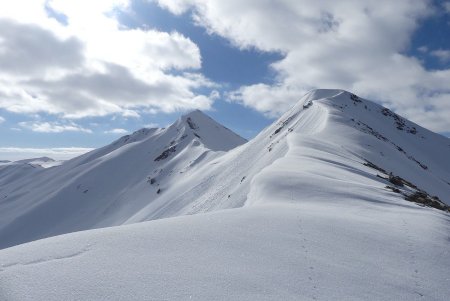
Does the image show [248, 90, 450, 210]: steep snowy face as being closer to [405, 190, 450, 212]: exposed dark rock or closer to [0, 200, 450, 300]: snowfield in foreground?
[405, 190, 450, 212]: exposed dark rock

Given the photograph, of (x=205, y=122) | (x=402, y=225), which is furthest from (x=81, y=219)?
(x=402, y=225)

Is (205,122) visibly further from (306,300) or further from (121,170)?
(306,300)

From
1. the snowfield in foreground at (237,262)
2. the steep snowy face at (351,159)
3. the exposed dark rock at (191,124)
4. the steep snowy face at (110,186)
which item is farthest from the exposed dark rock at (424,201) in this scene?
the exposed dark rock at (191,124)

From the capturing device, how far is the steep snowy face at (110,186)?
290 feet

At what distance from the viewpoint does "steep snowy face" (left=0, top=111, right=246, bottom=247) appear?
3474 inches

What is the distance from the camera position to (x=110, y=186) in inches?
4437

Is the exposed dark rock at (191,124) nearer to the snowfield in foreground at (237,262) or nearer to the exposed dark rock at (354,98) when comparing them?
the exposed dark rock at (354,98)

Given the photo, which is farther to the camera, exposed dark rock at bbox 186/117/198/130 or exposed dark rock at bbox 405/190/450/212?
exposed dark rock at bbox 186/117/198/130

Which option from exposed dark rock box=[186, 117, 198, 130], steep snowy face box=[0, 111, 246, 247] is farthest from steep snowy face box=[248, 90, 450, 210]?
exposed dark rock box=[186, 117, 198, 130]

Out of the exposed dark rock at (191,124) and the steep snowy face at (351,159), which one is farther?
the exposed dark rock at (191,124)

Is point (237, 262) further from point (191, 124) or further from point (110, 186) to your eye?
point (191, 124)

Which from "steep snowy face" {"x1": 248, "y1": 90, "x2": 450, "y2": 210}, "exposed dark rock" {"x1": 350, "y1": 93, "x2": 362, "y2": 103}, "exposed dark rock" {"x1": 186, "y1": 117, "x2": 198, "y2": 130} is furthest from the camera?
"exposed dark rock" {"x1": 186, "y1": 117, "x2": 198, "y2": 130}

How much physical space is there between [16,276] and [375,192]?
45.3ft

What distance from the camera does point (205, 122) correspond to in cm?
16575
